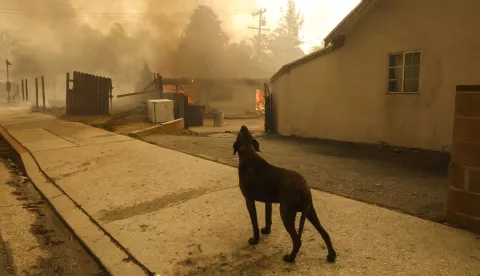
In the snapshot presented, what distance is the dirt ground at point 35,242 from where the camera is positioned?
2805mm

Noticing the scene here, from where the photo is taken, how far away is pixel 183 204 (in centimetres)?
404

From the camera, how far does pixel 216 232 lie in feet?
10.7

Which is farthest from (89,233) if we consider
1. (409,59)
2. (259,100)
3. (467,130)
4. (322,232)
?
(259,100)

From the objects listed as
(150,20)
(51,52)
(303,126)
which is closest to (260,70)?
(150,20)

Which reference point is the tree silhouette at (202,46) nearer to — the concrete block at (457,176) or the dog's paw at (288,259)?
the concrete block at (457,176)

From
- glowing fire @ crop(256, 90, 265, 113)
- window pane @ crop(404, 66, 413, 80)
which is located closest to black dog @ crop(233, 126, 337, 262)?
window pane @ crop(404, 66, 413, 80)

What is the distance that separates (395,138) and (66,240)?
25.5 ft

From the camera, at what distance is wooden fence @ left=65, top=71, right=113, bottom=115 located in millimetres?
15625

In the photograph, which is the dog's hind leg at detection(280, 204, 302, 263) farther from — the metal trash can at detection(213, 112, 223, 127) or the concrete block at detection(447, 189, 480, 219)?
the metal trash can at detection(213, 112, 223, 127)

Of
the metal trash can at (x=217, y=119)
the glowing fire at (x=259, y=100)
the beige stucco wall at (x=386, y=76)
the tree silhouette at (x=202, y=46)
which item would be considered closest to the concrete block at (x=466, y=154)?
the beige stucco wall at (x=386, y=76)

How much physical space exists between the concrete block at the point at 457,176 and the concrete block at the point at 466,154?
49 millimetres

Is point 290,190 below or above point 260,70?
below

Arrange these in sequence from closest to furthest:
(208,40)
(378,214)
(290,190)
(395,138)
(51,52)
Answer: (290,190)
(378,214)
(395,138)
(208,40)
(51,52)

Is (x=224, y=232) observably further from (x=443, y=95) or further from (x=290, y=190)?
(x=443, y=95)
